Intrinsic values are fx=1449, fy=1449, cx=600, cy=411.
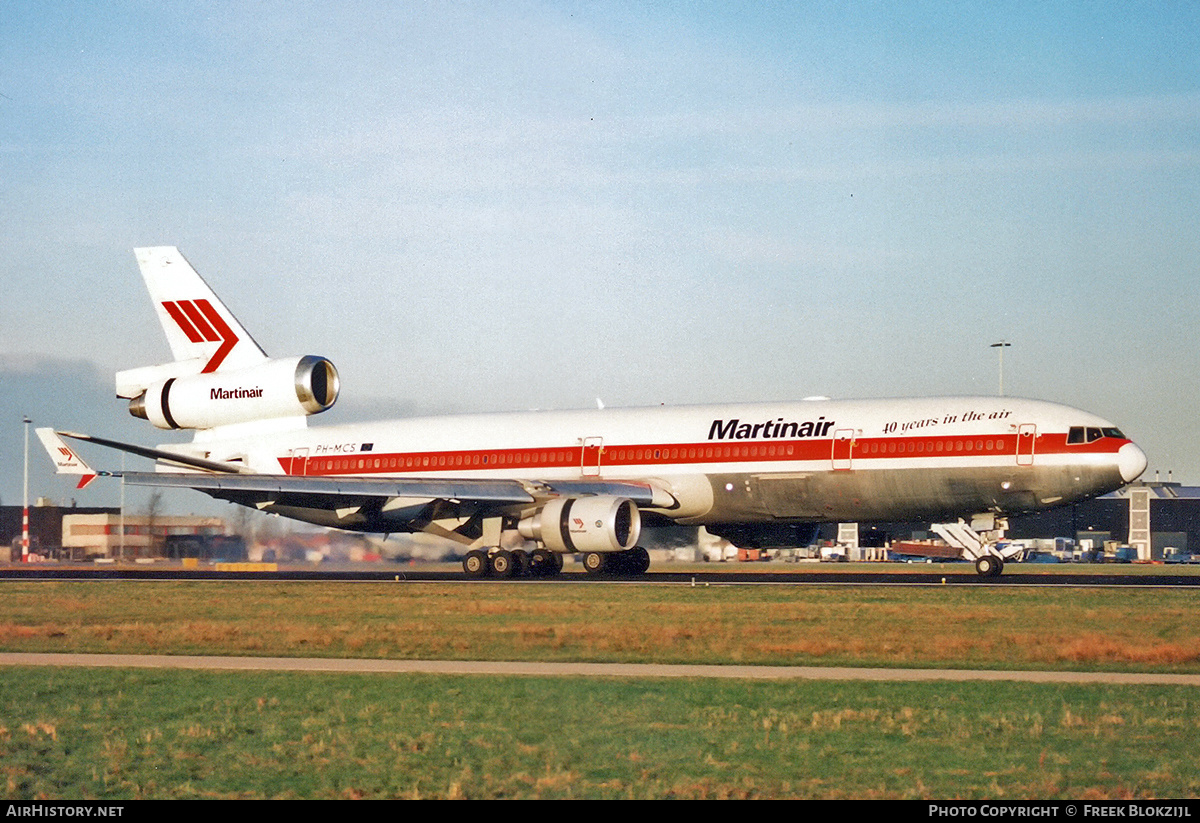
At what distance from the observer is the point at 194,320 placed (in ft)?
162

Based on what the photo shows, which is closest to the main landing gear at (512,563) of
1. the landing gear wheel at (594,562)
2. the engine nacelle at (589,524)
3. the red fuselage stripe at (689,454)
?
the landing gear wheel at (594,562)

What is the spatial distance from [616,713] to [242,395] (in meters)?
34.8

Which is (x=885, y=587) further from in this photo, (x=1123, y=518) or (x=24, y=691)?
(x=1123, y=518)

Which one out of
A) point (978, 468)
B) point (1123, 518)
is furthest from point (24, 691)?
point (1123, 518)

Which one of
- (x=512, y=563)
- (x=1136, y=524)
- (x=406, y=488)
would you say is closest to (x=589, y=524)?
(x=512, y=563)

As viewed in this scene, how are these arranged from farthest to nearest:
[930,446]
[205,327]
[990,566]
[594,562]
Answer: [205,327] < [594,562] < [990,566] < [930,446]

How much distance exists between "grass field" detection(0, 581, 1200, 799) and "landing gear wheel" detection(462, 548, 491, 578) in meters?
13.7

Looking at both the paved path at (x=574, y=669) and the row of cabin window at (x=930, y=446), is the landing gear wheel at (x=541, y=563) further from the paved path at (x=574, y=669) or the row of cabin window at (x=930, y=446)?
the paved path at (x=574, y=669)

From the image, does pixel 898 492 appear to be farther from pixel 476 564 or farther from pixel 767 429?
pixel 476 564

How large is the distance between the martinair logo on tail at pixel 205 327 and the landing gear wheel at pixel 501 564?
12.7 m

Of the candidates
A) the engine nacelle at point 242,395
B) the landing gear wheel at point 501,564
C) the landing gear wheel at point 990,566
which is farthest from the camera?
the engine nacelle at point 242,395

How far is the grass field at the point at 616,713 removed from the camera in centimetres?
1253

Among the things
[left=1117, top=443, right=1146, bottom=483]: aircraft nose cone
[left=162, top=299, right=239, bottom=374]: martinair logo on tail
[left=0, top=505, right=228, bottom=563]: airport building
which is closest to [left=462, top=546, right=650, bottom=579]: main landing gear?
[left=162, top=299, right=239, bottom=374]: martinair logo on tail

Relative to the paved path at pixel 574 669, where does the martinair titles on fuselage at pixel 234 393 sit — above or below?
above
